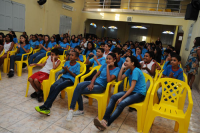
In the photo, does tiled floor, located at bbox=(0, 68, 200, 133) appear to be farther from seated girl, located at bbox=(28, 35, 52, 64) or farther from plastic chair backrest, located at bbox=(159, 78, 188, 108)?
seated girl, located at bbox=(28, 35, 52, 64)

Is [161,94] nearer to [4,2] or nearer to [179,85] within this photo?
[179,85]

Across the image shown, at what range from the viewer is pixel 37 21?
761 centimetres

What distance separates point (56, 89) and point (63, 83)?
0.15 meters

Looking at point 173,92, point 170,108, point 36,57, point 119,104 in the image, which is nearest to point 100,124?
point 119,104

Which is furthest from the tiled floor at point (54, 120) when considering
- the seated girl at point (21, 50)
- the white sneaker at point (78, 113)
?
the seated girl at point (21, 50)

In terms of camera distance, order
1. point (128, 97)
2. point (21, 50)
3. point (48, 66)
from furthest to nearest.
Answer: point (21, 50), point (48, 66), point (128, 97)

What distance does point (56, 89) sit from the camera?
2279mm

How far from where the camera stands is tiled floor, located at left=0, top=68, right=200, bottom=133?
1929 millimetres

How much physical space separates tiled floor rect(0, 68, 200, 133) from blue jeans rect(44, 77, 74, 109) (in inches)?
7.9

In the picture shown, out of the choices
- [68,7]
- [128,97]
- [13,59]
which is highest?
[68,7]

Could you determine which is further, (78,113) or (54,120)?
(78,113)

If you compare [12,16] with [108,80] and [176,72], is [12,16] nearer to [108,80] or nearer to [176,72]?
[108,80]

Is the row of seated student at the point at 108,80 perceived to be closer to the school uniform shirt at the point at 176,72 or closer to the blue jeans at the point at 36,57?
the school uniform shirt at the point at 176,72

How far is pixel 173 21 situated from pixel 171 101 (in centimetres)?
728
